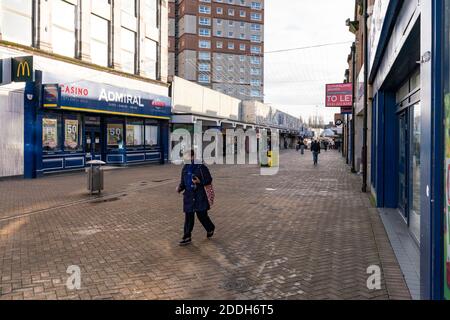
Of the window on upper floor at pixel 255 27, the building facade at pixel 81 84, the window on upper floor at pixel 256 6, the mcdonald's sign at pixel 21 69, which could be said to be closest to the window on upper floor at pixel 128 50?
the building facade at pixel 81 84

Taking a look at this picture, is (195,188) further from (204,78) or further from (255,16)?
(255,16)

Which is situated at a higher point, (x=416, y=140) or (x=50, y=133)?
(x=50, y=133)

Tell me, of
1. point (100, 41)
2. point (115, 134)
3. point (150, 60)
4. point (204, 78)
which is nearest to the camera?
point (100, 41)

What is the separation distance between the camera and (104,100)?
21500mm

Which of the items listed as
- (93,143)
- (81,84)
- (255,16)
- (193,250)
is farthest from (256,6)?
(193,250)

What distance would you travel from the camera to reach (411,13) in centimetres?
514

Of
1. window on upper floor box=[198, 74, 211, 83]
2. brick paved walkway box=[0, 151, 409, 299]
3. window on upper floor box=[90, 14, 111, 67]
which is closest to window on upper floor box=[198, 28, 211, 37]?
window on upper floor box=[198, 74, 211, 83]

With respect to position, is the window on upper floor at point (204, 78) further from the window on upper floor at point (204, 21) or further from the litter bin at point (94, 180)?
the litter bin at point (94, 180)

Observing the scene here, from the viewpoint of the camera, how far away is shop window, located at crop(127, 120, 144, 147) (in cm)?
2520

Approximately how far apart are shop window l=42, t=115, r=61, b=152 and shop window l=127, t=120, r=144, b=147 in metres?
6.23

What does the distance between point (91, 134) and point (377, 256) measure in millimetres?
18596

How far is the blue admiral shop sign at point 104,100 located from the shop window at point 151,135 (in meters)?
1.08

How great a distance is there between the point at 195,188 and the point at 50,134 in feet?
45.9
